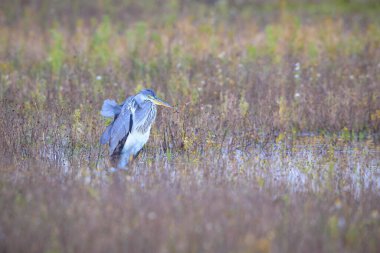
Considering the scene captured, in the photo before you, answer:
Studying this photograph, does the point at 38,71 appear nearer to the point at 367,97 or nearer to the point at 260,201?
the point at 367,97

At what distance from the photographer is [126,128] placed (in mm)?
6184

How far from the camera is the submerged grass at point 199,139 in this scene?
4086mm

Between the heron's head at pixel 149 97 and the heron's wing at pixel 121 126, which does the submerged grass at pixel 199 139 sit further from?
the heron's head at pixel 149 97

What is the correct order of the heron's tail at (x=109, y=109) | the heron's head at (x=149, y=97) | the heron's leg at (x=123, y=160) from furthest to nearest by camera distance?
the heron's head at (x=149, y=97)
the heron's tail at (x=109, y=109)
the heron's leg at (x=123, y=160)

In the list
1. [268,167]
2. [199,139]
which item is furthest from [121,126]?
[268,167]

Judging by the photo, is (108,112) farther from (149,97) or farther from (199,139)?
(199,139)

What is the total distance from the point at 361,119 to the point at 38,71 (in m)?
5.21

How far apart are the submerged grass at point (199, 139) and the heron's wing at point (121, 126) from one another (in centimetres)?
28

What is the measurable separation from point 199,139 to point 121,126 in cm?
101

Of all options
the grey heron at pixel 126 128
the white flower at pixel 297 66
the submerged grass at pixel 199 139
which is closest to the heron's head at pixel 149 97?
the grey heron at pixel 126 128

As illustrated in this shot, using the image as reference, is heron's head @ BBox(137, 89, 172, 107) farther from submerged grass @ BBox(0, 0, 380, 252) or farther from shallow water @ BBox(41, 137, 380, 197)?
shallow water @ BBox(41, 137, 380, 197)

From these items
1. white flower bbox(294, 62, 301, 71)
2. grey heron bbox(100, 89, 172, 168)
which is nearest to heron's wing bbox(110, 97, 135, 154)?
grey heron bbox(100, 89, 172, 168)

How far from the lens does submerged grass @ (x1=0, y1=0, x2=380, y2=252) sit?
4.09m

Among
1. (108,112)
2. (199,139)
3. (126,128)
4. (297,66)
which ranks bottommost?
(199,139)
